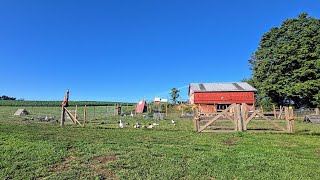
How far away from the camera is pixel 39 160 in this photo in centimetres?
736

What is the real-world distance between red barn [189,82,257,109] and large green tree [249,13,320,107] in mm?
2718

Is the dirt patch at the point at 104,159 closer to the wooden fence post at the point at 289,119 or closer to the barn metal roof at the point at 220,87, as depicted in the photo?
the wooden fence post at the point at 289,119

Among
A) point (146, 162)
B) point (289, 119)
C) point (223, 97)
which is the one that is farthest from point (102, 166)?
point (223, 97)

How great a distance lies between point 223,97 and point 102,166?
48660 mm

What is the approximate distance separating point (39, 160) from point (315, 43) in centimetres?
4800

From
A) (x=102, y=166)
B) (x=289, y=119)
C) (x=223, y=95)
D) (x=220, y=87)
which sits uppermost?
(x=220, y=87)

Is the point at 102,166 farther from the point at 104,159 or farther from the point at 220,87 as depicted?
the point at 220,87

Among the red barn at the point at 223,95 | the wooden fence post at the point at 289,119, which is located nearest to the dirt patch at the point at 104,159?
the wooden fence post at the point at 289,119

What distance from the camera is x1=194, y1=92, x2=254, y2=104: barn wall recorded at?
52.7 m

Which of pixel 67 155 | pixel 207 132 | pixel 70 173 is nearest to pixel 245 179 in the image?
pixel 70 173

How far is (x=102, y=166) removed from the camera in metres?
6.93

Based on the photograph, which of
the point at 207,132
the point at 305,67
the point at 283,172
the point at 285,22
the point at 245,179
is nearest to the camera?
the point at 245,179

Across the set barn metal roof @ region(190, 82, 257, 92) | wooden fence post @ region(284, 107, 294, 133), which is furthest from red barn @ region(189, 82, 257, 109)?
wooden fence post @ region(284, 107, 294, 133)

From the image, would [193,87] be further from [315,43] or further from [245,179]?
[245,179]
